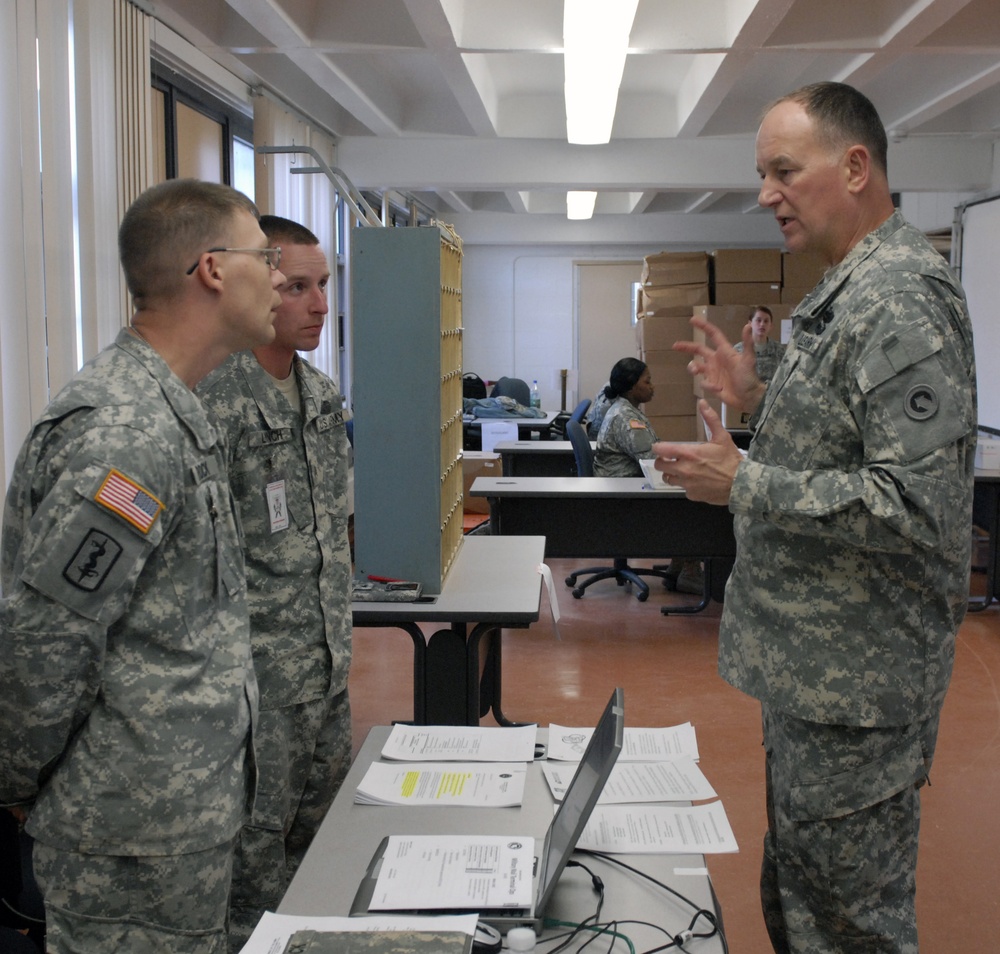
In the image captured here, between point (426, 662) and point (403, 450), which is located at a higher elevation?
point (403, 450)

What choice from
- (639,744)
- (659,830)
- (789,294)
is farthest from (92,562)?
(789,294)

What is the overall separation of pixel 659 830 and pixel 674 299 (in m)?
8.33

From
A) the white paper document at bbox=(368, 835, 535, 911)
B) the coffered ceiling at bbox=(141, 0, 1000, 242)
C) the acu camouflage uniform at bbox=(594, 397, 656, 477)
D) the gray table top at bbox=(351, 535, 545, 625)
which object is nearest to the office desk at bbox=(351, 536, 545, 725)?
the gray table top at bbox=(351, 535, 545, 625)

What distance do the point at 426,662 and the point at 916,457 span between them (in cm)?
193

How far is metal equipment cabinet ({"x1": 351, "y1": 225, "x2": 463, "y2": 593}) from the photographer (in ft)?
8.89

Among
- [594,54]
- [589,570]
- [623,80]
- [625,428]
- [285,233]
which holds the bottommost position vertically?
[589,570]

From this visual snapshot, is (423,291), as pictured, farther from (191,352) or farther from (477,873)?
(477,873)

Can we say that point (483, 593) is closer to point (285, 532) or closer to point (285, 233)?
point (285, 532)

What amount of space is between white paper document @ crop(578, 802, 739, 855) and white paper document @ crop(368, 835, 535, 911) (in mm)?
125

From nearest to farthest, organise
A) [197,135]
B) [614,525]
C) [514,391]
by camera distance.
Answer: [197,135]
[614,525]
[514,391]

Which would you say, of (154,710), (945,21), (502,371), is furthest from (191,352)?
(502,371)

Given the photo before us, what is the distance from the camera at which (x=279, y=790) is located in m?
2.04

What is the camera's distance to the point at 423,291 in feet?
8.90

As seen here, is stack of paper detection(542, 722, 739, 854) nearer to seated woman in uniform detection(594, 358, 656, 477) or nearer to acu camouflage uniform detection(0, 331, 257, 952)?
acu camouflage uniform detection(0, 331, 257, 952)
